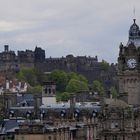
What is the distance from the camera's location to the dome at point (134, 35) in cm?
13725

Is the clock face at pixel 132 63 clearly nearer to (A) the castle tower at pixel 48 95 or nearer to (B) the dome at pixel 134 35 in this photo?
(B) the dome at pixel 134 35

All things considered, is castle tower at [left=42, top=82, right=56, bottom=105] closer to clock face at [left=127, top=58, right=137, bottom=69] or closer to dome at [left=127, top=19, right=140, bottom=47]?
clock face at [left=127, top=58, right=137, bottom=69]

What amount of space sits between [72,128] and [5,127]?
641 cm

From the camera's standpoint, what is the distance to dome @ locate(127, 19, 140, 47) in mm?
137250

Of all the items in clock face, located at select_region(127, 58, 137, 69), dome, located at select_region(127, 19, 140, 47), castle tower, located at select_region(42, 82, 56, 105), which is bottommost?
castle tower, located at select_region(42, 82, 56, 105)

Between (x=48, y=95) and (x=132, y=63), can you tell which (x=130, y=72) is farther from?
(x=48, y=95)

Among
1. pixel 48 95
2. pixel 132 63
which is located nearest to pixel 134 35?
pixel 132 63

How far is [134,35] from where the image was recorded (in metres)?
139

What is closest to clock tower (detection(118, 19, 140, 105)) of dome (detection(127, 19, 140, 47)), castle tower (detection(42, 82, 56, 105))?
dome (detection(127, 19, 140, 47))

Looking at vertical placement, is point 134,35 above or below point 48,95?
above

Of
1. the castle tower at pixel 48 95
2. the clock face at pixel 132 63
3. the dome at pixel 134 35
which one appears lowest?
the castle tower at pixel 48 95

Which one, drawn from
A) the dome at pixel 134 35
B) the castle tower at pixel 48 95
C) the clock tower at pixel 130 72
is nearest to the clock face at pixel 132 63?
the clock tower at pixel 130 72

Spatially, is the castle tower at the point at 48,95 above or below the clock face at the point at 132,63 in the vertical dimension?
below

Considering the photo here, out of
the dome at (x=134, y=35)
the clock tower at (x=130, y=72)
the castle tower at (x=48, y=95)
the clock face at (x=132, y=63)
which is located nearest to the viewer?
the clock tower at (x=130, y=72)
